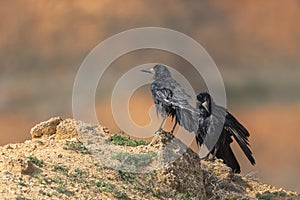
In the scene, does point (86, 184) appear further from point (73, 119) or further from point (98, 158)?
point (73, 119)

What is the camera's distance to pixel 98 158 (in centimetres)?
1528

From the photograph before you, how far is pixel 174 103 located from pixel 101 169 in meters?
3.29

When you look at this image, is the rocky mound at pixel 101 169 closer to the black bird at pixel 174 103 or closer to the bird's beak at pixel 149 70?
the black bird at pixel 174 103

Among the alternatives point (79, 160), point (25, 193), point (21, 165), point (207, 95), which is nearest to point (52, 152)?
point (79, 160)

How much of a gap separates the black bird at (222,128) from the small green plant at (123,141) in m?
2.19

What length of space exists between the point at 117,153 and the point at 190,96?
2839 mm

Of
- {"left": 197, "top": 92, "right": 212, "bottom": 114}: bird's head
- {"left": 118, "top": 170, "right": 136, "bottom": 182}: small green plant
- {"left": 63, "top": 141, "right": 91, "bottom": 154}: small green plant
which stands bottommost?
{"left": 118, "top": 170, "right": 136, "bottom": 182}: small green plant

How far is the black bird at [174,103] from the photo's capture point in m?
17.2

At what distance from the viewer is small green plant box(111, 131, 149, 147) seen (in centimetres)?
1703

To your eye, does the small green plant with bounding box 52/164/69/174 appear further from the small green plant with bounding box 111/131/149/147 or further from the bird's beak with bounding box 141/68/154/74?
the bird's beak with bounding box 141/68/154/74

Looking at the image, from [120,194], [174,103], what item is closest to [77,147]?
[120,194]

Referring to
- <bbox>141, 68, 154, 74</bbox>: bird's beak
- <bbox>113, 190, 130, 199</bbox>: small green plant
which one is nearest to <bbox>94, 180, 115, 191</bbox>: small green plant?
<bbox>113, 190, 130, 199</bbox>: small green plant

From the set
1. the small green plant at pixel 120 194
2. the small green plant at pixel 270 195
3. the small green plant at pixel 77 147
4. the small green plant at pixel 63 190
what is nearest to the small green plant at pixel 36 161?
the small green plant at pixel 63 190

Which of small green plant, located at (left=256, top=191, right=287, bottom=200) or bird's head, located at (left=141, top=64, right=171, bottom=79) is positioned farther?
small green plant, located at (left=256, top=191, right=287, bottom=200)
